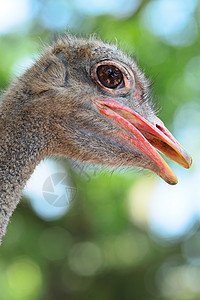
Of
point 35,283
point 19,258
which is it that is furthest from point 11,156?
point 35,283

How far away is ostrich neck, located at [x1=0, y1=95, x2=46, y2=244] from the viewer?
2490 mm

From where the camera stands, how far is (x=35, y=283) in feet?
39.9

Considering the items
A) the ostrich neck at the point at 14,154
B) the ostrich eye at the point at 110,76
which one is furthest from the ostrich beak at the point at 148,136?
the ostrich neck at the point at 14,154

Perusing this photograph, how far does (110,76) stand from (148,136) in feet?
1.30

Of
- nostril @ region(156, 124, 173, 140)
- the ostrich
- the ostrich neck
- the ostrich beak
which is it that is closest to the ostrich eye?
the ostrich

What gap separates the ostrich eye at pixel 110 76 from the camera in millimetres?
2852

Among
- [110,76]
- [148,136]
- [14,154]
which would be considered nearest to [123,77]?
[110,76]

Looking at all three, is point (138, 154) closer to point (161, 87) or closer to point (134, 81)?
point (134, 81)

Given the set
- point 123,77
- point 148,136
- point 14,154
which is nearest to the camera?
point 14,154

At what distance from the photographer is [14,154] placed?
258 cm

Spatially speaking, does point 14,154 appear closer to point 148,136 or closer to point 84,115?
point 84,115

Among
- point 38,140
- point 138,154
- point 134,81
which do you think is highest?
point 134,81

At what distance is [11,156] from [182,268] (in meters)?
10.7

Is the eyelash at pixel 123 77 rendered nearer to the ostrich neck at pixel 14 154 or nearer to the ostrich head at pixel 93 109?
the ostrich head at pixel 93 109
